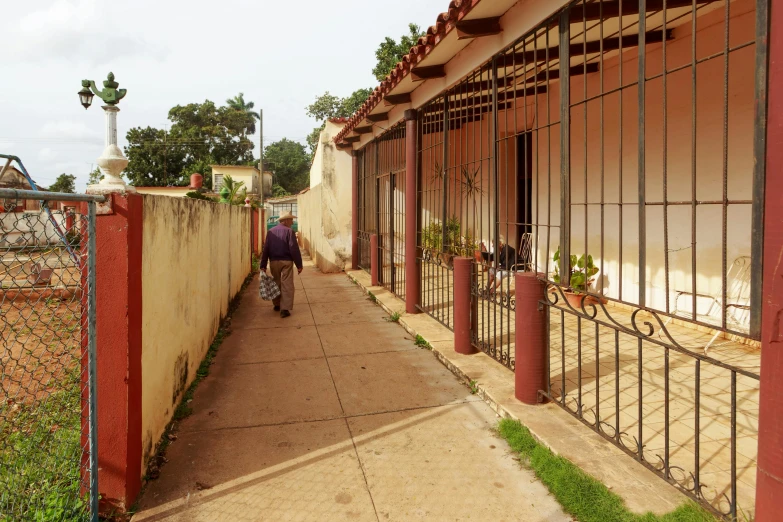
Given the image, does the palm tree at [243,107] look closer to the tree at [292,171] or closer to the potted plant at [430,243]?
the tree at [292,171]

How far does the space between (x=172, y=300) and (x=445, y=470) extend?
221cm

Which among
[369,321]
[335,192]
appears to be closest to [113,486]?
[369,321]

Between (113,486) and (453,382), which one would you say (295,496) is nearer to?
(113,486)

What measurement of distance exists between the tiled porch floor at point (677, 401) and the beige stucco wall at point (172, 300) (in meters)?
2.50

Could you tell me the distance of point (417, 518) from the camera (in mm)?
2748

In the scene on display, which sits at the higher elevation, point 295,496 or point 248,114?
point 248,114

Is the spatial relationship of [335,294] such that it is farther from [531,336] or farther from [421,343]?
[531,336]

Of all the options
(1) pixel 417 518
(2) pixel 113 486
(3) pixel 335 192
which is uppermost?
(3) pixel 335 192

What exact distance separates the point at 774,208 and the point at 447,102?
4.61m

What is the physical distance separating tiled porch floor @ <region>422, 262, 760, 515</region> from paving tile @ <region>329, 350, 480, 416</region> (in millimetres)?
604

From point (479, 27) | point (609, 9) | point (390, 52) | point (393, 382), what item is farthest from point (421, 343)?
point (390, 52)

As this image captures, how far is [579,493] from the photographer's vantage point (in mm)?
2783

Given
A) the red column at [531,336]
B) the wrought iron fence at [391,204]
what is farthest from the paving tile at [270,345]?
the red column at [531,336]

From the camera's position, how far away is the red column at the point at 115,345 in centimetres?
268
